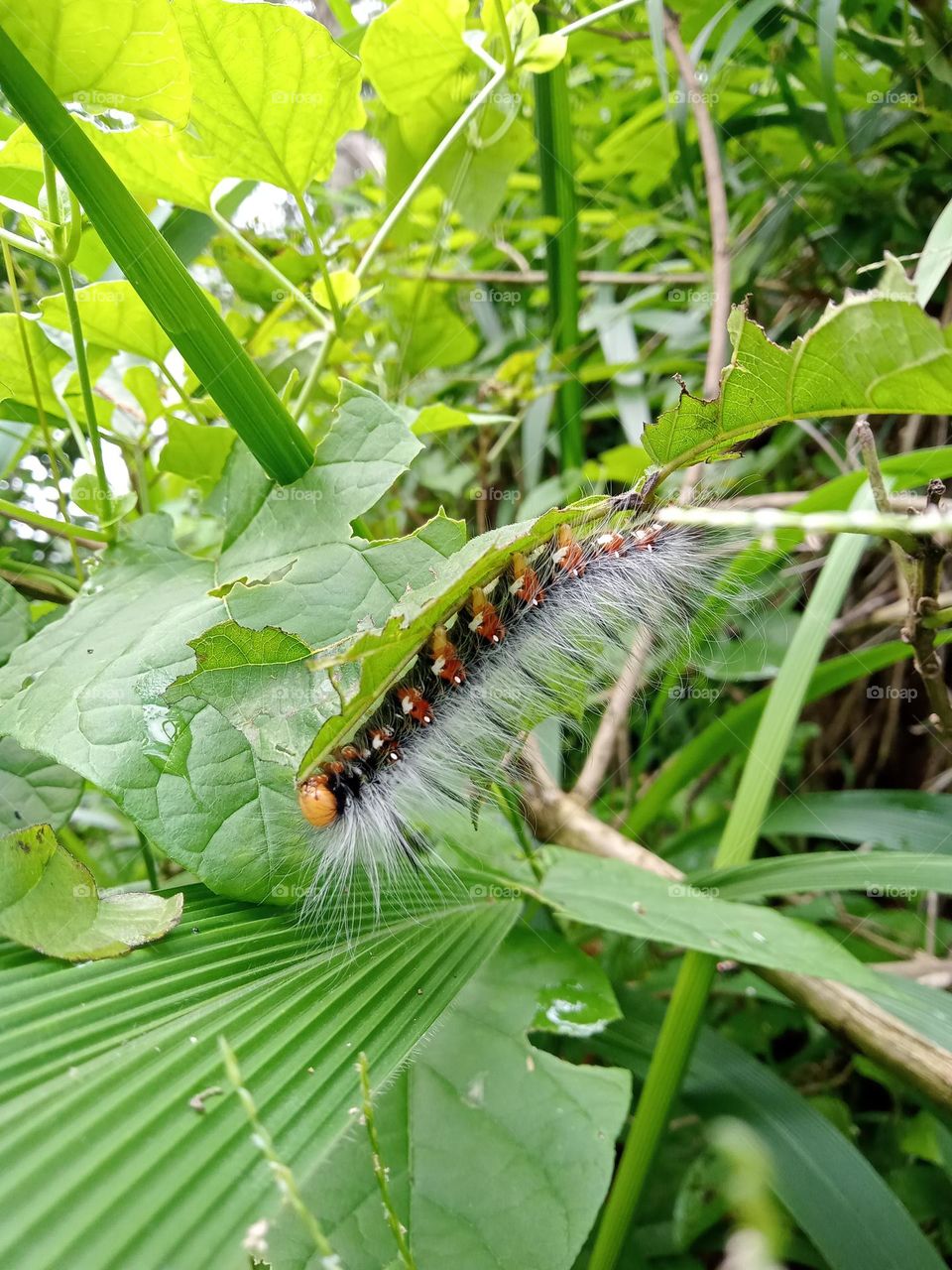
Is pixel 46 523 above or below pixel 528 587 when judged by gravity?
above

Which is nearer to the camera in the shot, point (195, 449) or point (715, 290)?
point (195, 449)

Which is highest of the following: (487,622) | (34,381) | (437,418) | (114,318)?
(114,318)

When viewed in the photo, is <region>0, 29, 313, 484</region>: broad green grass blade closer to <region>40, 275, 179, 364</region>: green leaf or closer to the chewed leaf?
<region>40, 275, 179, 364</region>: green leaf

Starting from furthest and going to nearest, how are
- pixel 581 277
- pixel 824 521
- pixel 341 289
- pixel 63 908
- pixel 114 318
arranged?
pixel 581 277 < pixel 341 289 < pixel 114 318 < pixel 63 908 < pixel 824 521

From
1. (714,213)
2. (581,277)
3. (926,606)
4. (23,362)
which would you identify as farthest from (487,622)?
(581,277)

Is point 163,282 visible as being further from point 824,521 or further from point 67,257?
point 824,521

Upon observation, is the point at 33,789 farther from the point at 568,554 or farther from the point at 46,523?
the point at 568,554

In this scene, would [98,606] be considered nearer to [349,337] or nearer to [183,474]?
[183,474]

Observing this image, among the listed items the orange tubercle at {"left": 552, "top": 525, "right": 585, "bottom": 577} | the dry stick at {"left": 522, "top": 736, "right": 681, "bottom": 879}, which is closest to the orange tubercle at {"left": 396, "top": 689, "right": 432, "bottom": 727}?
the orange tubercle at {"left": 552, "top": 525, "right": 585, "bottom": 577}

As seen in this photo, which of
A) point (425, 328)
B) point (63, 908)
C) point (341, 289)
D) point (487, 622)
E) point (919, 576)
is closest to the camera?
point (63, 908)

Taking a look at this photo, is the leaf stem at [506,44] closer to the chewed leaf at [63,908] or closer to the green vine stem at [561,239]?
the green vine stem at [561,239]
